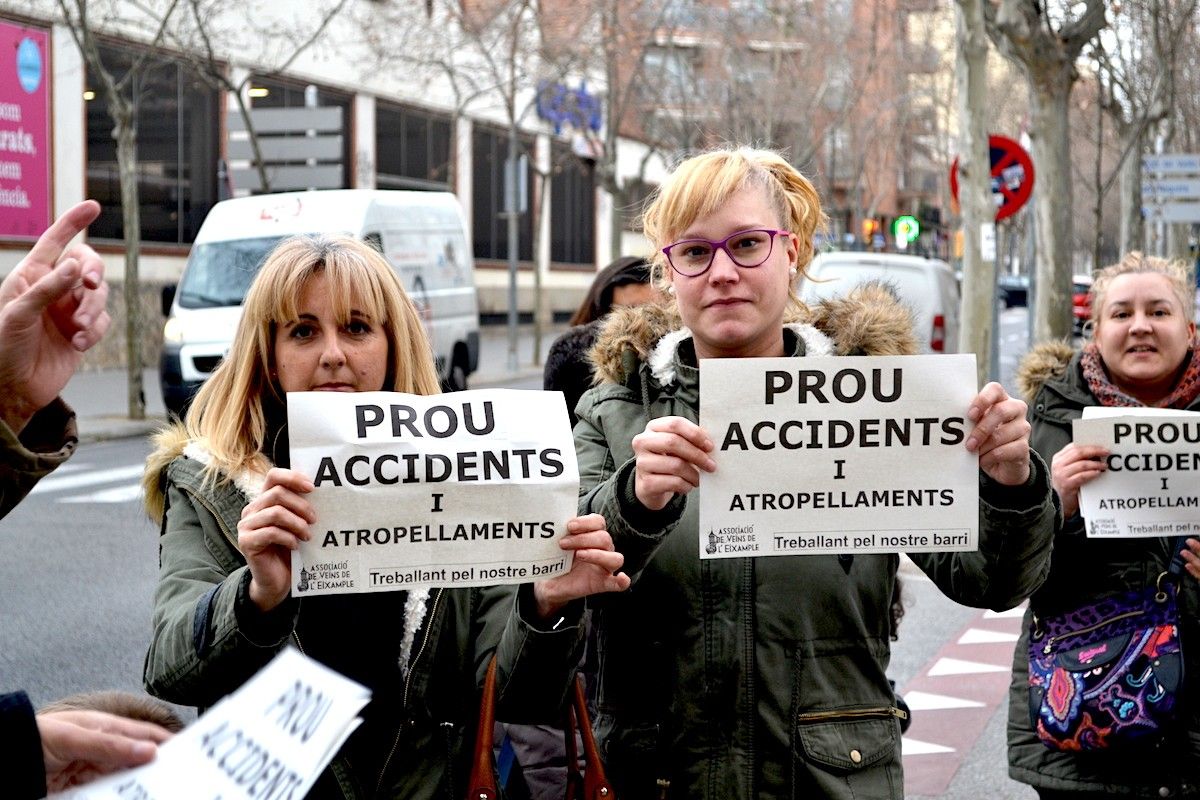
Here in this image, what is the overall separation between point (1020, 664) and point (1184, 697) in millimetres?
466

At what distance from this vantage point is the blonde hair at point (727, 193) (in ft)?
9.02

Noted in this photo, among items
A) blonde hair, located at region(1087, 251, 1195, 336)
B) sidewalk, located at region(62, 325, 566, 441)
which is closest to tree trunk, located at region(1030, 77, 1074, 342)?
sidewalk, located at region(62, 325, 566, 441)

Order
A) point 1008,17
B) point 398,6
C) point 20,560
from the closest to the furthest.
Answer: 1. point 20,560
2. point 1008,17
3. point 398,6

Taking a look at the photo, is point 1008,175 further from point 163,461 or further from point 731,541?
point 163,461

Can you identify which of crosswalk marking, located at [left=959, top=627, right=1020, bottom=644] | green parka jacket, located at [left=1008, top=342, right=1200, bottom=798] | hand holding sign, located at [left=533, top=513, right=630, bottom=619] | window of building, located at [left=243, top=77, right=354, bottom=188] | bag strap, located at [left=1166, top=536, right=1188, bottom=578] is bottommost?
crosswalk marking, located at [left=959, top=627, right=1020, bottom=644]

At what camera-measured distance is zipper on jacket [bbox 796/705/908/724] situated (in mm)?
2580

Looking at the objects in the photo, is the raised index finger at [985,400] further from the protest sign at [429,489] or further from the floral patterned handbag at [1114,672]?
the floral patterned handbag at [1114,672]

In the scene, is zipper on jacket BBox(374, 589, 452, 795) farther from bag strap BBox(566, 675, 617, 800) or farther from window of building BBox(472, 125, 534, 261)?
window of building BBox(472, 125, 534, 261)

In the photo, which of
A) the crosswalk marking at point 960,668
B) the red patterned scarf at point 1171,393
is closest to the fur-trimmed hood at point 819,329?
the red patterned scarf at point 1171,393

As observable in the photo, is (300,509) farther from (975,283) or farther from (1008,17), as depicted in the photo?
(1008,17)

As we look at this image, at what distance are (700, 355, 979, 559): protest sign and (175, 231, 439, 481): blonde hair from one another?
2.11ft

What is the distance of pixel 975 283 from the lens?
14.7 m

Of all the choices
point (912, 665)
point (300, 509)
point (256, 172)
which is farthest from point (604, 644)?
point (256, 172)

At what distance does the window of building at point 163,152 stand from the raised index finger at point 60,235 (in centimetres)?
2485
